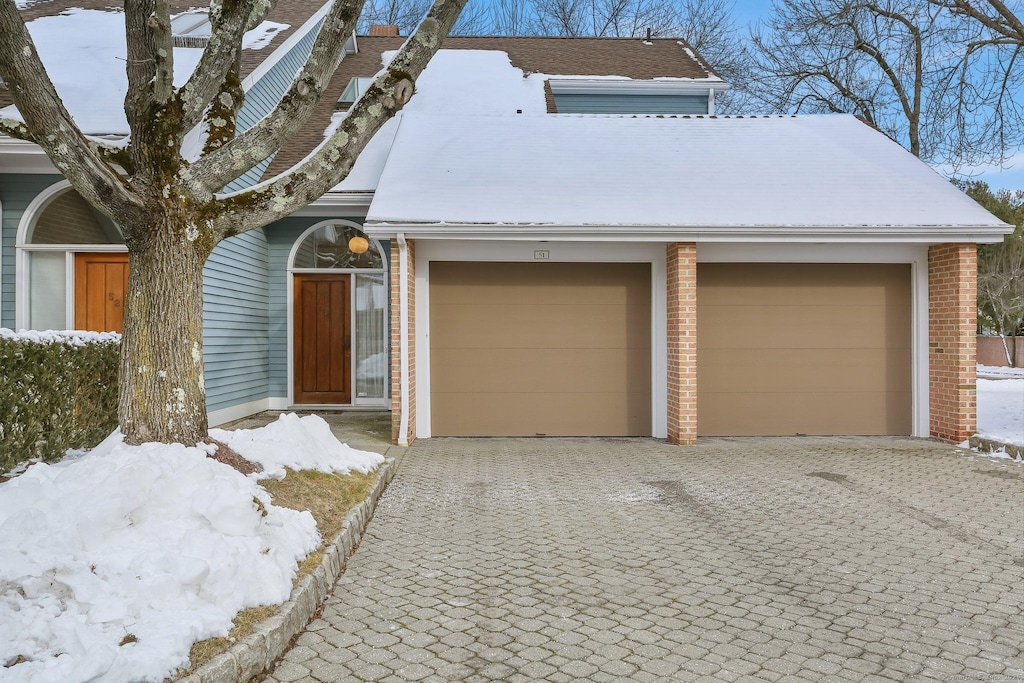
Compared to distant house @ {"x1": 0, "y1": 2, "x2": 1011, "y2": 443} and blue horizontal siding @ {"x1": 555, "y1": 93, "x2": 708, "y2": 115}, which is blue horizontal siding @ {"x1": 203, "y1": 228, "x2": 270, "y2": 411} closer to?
distant house @ {"x1": 0, "y1": 2, "x2": 1011, "y2": 443}

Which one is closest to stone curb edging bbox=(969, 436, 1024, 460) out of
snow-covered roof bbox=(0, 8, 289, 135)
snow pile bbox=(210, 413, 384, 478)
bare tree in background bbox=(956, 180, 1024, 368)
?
snow pile bbox=(210, 413, 384, 478)

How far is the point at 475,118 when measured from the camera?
12.6 meters

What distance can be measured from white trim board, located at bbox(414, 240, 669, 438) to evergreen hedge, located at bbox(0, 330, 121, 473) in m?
3.84

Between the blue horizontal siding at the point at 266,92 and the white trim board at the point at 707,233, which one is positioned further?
the blue horizontal siding at the point at 266,92

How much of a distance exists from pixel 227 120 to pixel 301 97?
29.9 inches

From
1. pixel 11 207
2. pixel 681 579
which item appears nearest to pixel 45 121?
pixel 681 579

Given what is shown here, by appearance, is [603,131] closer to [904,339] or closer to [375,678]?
[904,339]

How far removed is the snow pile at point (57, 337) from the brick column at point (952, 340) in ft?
31.2

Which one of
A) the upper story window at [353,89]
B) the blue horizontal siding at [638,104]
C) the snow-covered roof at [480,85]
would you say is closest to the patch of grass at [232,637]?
the snow-covered roof at [480,85]

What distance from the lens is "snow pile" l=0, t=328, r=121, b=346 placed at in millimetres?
5614

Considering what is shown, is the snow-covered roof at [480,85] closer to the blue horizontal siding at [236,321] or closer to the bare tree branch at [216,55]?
the blue horizontal siding at [236,321]

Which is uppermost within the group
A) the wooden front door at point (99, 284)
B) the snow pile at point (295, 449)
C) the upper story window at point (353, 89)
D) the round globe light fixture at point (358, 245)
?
the upper story window at point (353, 89)

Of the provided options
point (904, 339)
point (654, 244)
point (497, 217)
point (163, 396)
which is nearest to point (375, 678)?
point (163, 396)

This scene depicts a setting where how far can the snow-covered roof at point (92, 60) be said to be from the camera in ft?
28.2
